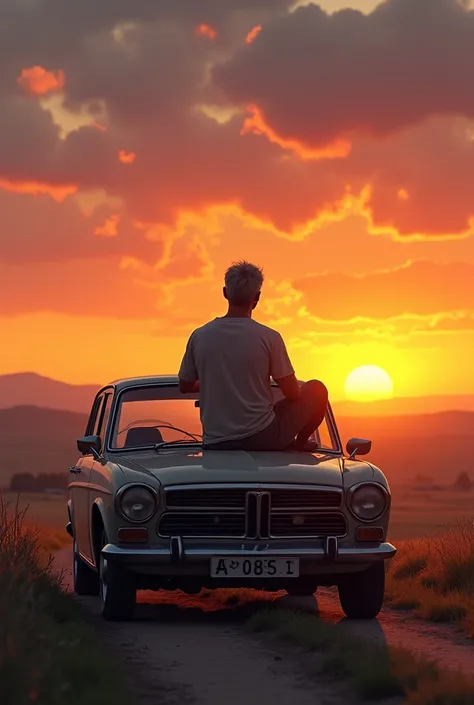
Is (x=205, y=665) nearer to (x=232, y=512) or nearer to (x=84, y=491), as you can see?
(x=232, y=512)

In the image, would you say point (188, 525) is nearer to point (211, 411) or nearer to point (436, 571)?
point (211, 411)

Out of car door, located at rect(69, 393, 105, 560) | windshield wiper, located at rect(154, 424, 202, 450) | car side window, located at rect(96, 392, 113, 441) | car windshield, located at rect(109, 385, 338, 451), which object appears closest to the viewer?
windshield wiper, located at rect(154, 424, 202, 450)

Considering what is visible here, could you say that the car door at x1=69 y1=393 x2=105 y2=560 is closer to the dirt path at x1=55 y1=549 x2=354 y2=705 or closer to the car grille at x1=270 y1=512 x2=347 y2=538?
the dirt path at x1=55 y1=549 x2=354 y2=705

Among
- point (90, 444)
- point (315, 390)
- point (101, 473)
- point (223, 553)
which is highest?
point (315, 390)

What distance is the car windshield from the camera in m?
10.1

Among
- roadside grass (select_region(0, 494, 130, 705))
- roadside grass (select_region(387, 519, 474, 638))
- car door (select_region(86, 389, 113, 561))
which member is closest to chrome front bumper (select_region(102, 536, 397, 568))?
car door (select_region(86, 389, 113, 561))

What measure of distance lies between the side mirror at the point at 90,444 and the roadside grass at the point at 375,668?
8.12 feet

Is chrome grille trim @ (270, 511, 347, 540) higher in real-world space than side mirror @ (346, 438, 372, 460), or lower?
lower

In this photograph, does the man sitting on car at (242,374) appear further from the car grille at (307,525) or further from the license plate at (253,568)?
the license plate at (253,568)

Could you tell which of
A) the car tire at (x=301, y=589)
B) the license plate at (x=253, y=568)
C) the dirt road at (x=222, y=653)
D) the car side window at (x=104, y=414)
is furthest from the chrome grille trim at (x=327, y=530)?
the car side window at (x=104, y=414)

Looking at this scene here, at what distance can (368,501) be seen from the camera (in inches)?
354

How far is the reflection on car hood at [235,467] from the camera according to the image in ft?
28.7

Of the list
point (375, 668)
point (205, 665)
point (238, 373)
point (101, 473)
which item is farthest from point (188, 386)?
point (375, 668)

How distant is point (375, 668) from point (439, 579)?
4973mm
